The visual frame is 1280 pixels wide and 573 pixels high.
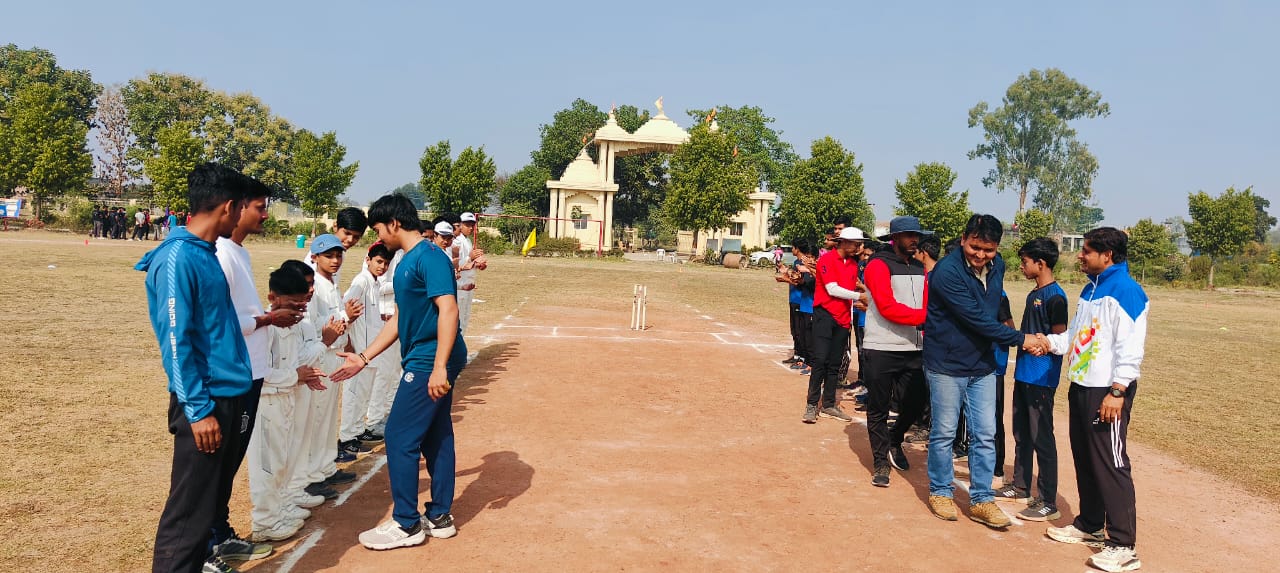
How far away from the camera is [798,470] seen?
6277 millimetres

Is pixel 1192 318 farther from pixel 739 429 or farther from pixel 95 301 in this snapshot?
pixel 95 301

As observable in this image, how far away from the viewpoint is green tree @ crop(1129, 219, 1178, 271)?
158 feet

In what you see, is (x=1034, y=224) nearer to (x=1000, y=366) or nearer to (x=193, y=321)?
(x=1000, y=366)

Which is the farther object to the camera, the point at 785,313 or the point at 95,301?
the point at 785,313

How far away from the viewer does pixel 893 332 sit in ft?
19.9

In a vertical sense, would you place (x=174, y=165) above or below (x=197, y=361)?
above

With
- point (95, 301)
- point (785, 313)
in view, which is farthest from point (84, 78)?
point (785, 313)

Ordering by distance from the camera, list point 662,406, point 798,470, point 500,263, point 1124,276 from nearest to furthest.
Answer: point 1124,276 → point 798,470 → point 662,406 → point 500,263

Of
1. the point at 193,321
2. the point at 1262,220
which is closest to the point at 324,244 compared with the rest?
the point at 193,321

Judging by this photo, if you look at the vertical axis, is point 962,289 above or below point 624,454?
above

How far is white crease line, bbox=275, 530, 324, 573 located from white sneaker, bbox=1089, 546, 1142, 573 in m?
4.57

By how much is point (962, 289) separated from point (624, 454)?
3.04 m

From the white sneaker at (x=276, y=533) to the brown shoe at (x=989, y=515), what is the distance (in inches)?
173

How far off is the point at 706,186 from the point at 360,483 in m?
41.8
